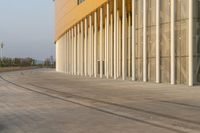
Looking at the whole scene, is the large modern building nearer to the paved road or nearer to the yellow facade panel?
the yellow facade panel

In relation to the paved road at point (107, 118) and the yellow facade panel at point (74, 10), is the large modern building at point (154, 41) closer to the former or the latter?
the yellow facade panel at point (74, 10)

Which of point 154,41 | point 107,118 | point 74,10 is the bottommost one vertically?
point 107,118

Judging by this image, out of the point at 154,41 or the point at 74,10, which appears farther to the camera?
the point at 74,10

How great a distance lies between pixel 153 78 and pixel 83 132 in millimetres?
25468

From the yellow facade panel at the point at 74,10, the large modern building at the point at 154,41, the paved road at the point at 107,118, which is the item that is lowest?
the paved road at the point at 107,118

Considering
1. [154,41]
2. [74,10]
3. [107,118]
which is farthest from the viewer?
[74,10]

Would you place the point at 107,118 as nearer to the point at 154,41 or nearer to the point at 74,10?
the point at 154,41

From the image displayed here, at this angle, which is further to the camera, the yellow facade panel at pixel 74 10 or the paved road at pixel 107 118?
the yellow facade panel at pixel 74 10

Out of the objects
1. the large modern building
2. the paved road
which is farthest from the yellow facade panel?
the paved road

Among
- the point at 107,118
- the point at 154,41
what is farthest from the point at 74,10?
the point at 107,118

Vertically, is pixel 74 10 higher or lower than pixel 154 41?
higher

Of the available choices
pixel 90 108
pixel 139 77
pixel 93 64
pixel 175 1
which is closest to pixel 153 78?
pixel 139 77

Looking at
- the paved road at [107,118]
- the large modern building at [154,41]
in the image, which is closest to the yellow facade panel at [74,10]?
the large modern building at [154,41]

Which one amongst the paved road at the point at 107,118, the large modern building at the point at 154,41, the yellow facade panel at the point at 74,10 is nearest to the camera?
the paved road at the point at 107,118
